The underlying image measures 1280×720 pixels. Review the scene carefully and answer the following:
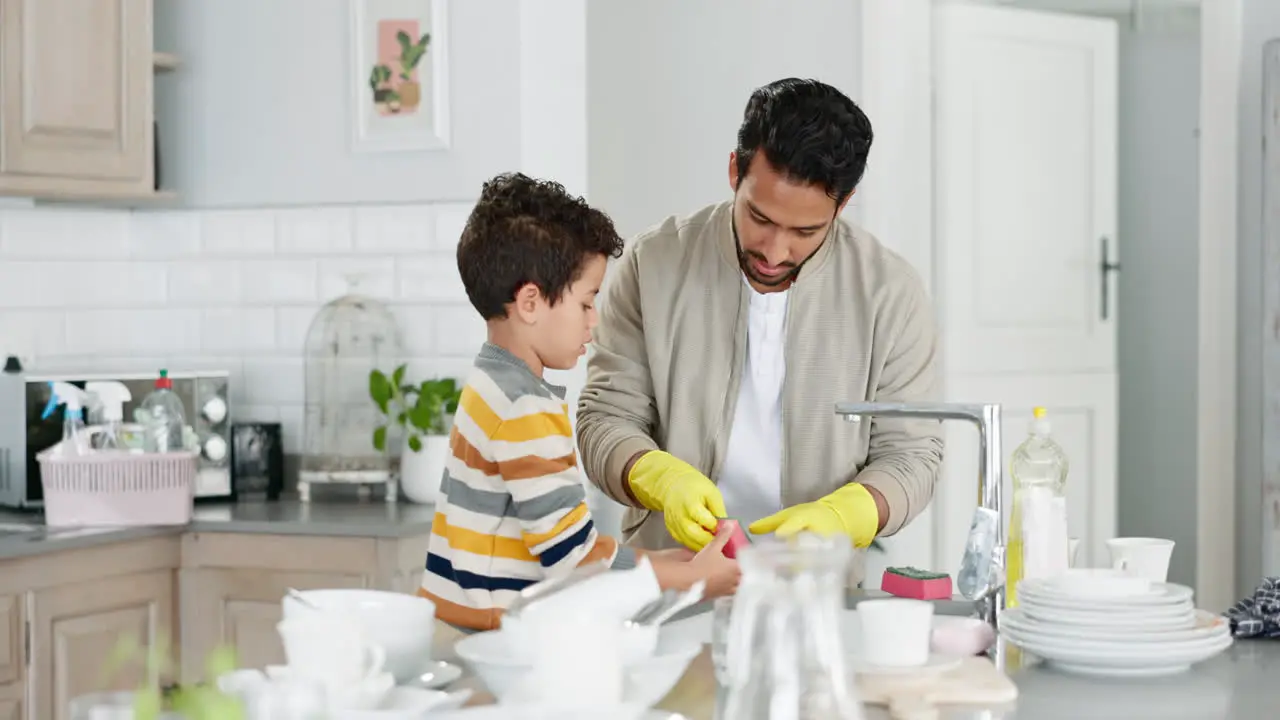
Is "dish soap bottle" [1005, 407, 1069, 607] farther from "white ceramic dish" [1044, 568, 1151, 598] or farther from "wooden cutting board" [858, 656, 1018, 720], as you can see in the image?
"wooden cutting board" [858, 656, 1018, 720]

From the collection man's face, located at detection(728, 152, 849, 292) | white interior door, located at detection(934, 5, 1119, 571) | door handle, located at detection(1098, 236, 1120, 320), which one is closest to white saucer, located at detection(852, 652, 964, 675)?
man's face, located at detection(728, 152, 849, 292)

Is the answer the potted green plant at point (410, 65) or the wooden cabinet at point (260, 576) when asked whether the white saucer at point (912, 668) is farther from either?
the potted green plant at point (410, 65)

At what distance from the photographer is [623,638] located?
4.36 ft

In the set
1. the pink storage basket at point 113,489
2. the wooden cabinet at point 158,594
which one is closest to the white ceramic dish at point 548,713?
the wooden cabinet at point 158,594

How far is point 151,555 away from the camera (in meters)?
3.34

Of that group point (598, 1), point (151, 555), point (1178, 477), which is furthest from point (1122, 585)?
point (1178, 477)

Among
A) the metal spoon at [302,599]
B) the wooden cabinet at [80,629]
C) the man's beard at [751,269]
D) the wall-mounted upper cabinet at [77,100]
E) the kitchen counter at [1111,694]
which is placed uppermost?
the wall-mounted upper cabinet at [77,100]

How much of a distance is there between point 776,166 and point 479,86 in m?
1.70

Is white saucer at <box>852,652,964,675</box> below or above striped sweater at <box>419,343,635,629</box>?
below

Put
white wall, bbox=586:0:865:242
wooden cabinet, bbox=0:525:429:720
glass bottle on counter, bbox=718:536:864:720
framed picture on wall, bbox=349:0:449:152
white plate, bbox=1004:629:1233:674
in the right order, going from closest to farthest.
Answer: glass bottle on counter, bbox=718:536:864:720 < white plate, bbox=1004:629:1233:674 < wooden cabinet, bbox=0:525:429:720 < framed picture on wall, bbox=349:0:449:152 < white wall, bbox=586:0:865:242

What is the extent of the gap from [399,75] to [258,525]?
44.1 inches

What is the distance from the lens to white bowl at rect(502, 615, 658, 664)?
1259mm

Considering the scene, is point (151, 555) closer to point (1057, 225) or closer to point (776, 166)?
point (776, 166)

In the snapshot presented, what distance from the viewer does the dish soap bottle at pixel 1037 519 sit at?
1.86 metres
